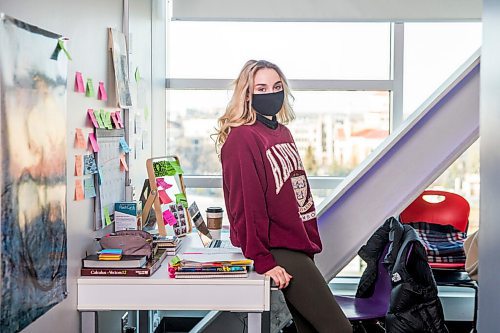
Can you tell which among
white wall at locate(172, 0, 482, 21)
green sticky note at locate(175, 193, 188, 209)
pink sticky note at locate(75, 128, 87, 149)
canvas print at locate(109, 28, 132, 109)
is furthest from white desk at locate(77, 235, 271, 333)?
white wall at locate(172, 0, 482, 21)

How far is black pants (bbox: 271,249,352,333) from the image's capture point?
2863 mm

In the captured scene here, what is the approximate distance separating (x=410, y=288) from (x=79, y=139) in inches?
65.3

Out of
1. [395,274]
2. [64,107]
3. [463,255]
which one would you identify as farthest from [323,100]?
[64,107]

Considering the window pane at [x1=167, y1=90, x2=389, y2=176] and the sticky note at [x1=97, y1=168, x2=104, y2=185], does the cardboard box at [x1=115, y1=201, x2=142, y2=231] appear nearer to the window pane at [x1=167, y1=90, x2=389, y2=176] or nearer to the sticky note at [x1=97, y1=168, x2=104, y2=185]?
the sticky note at [x1=97, y1=168, x2=104, y2=185]

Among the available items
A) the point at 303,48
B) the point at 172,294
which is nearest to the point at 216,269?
the point at 172,294

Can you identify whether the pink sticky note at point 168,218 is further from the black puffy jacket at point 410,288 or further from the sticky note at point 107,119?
the black puffy jacket at point 410,288

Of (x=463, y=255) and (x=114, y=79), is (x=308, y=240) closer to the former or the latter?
(x=114, y=79)

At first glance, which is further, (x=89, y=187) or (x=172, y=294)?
(x=89, y=187)

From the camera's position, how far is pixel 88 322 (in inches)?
115

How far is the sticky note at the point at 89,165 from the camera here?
292 centimetres

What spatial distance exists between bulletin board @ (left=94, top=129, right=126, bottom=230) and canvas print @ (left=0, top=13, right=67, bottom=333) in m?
0.52

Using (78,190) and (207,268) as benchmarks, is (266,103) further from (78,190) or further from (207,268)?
(78,190)

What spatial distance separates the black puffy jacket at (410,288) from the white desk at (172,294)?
89 centimetres

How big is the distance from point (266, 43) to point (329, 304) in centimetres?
224
